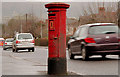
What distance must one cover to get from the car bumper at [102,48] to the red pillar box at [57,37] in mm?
5754

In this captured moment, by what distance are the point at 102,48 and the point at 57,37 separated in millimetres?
5978

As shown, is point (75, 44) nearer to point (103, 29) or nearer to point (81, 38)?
point (81, 38)

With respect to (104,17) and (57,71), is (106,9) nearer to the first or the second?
(104,17)

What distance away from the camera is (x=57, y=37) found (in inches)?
375

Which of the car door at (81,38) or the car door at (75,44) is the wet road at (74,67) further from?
the car door at (75,44)

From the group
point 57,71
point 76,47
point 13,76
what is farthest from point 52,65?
point 76,47

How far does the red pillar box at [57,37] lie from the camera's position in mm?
9375

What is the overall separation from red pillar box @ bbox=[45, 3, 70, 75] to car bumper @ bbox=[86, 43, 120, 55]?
5.75 meters

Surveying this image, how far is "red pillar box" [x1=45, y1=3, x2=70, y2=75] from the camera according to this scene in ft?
30.8

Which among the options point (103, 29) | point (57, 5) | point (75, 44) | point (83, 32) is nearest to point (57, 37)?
point (57, 5)

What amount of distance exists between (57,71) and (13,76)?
1.13m

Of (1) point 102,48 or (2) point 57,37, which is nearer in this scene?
(2) point 57,37

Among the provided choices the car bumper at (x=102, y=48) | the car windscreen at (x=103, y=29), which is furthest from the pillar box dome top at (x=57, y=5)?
the car windscreen at (x=103, y=29)

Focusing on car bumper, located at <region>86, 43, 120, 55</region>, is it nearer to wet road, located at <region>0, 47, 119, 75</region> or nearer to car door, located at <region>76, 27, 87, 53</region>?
wet road, located at <region>0, 47, 119, 75</region>
